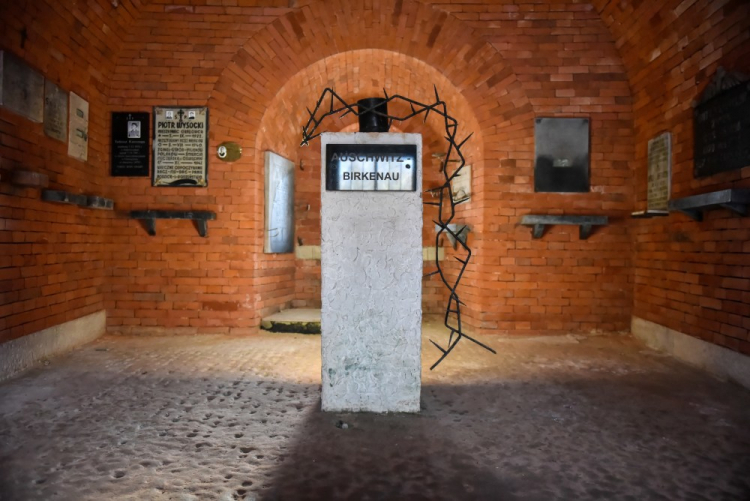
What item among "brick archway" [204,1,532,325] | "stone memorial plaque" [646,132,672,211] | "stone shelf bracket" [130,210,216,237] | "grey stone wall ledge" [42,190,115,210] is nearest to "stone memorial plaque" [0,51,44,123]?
"grey stone wall ledge" [42,190,115,210]

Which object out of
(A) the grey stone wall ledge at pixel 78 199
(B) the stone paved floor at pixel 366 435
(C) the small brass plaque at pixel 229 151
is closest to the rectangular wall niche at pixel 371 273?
(B) the stone paved floor at pixel 366 435

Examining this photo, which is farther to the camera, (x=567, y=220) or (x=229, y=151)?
(x=229, y=151)

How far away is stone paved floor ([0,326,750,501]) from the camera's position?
2381 millimetres

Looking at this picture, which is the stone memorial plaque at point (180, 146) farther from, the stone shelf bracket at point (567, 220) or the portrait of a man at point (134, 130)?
the stone shelf bracket at point (567, 220)

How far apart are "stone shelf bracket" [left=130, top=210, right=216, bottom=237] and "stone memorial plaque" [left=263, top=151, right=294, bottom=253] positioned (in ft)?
2.90

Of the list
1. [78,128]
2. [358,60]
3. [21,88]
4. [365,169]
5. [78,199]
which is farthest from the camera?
[358,60]

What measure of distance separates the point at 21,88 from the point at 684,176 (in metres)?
7.23

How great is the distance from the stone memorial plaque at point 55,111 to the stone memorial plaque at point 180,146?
109 cm

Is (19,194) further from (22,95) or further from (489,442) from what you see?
(489,442)

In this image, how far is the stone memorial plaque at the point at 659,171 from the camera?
205 inches

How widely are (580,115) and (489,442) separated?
4.91 metres

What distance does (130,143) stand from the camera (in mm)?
5965

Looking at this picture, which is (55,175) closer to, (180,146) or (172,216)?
(172,216)

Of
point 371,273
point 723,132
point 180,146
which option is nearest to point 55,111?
point 180,146
